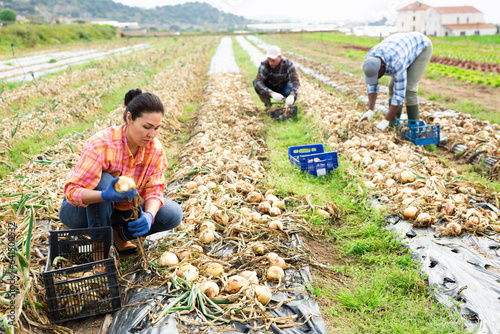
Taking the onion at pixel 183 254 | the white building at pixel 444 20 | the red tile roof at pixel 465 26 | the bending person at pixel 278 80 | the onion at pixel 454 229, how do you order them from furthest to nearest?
1. the white building at pixel 444 20
2. the red tile roof at pixel 465 26
3. the bending person at pixel 278 80
4. the onion at pixel 454 229
5. the onion at pixel 183 254

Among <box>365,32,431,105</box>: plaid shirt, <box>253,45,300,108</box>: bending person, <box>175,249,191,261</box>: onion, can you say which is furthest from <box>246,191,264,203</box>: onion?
<box>253,45,300,108</box>: bending person

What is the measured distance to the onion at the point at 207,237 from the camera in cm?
260

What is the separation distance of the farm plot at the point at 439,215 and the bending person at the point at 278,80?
170 centimetres

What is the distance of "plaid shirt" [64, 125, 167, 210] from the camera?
2.06 meters

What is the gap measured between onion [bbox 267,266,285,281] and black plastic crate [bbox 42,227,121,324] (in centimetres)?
88

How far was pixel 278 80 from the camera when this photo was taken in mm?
6059

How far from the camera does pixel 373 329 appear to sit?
1.97m

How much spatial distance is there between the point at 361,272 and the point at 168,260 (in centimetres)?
129

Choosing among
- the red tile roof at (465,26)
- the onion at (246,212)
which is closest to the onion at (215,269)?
the onion at (246,212)

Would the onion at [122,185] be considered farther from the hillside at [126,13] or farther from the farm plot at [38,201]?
the hillside at [126,13]

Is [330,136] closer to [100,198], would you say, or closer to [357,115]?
[357,115]

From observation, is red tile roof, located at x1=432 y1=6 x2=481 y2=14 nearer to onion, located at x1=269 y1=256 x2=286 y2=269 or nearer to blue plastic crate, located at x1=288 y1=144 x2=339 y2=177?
blue plastic crate, located at x1=288 y1=144 x2=339 y2=177

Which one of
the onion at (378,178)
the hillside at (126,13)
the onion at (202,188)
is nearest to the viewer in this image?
the onion at (202,188)

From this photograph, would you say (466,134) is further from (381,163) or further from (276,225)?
(276,225)
